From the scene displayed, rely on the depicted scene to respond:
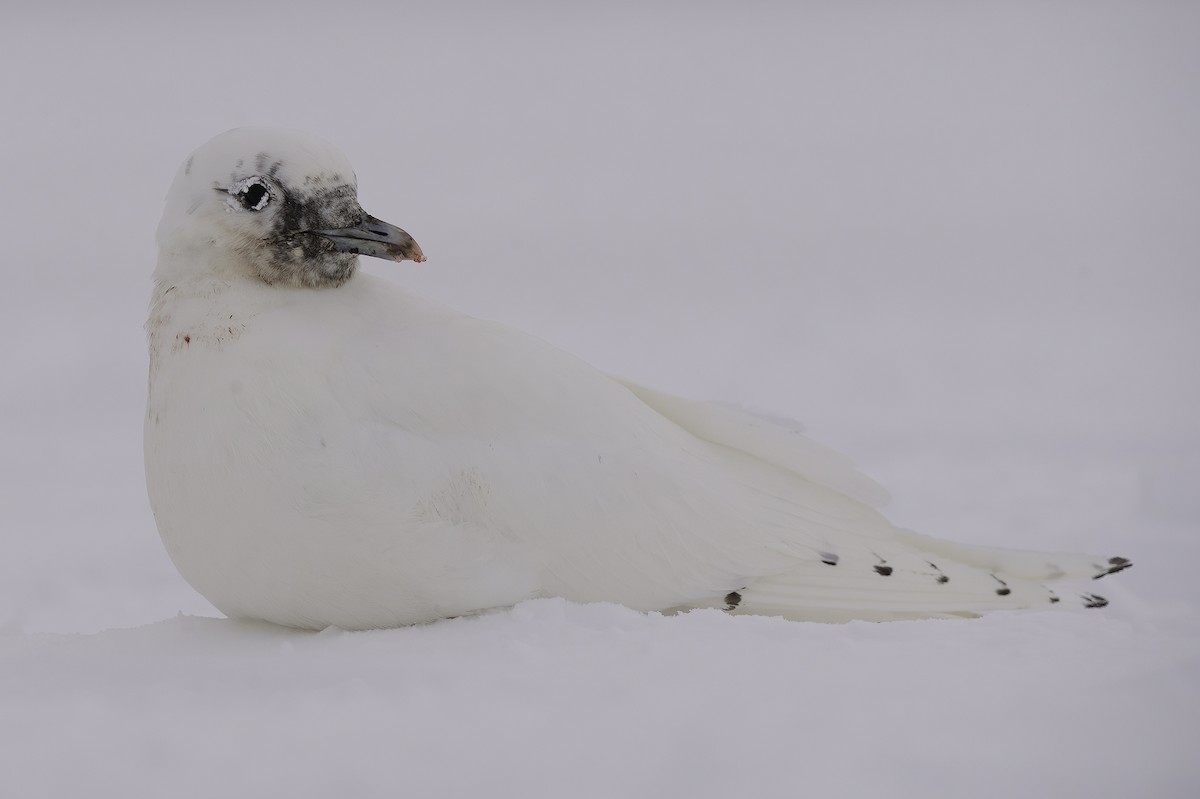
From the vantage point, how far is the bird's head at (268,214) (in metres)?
3.95

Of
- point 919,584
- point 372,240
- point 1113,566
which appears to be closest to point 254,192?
point 372,240

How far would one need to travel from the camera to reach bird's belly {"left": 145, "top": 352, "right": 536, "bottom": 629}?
12.3 feet

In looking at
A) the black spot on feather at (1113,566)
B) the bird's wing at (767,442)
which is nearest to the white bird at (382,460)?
the bird's wing at (767,442)

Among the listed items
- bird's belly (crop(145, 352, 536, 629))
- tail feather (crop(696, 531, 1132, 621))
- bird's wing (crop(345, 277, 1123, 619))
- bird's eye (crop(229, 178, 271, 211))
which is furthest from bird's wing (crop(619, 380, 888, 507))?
bird's eye (crop(229, 178, 271, 211))

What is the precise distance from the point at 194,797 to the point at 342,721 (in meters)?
0.40

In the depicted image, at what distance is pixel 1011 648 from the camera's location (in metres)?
3.74

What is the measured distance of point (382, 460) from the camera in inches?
149

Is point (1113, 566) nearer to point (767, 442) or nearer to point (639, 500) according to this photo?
point (767, 442)

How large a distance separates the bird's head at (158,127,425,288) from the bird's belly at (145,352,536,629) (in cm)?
33

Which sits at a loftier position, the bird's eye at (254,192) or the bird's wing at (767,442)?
the bird's eye at (254,192)

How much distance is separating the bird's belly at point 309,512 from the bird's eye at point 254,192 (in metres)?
0.47

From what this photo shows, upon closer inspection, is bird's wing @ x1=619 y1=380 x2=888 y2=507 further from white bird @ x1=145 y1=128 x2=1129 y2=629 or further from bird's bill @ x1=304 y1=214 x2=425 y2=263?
bird's bill @ x1=304 y1=214 x2=425 y2=263

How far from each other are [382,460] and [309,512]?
247 millimetres

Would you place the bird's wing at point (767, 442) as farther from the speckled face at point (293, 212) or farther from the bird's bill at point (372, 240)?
Answer: the speckled face at point (293, 212)
